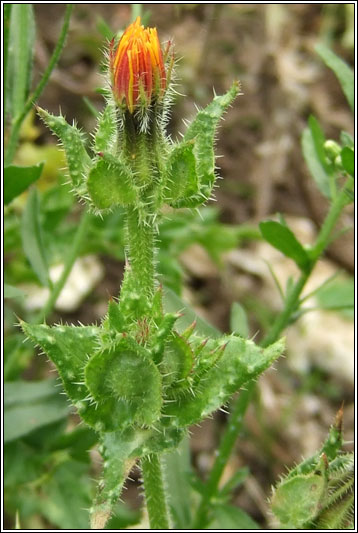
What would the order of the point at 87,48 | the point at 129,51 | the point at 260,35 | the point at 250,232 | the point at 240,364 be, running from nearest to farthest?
the point at 129,51
the point at 240,364
the point at 250,232
the point at 87,48
the point at 260,35

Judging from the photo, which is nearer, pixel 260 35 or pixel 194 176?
pixel 194 176

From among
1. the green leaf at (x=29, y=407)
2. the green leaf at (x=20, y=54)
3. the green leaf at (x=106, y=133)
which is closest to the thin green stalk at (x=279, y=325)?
the green leaf at (x=29, y=407)

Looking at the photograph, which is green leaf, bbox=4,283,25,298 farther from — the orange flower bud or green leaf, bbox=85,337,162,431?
the orange flower bud

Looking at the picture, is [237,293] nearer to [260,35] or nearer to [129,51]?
[260,35]

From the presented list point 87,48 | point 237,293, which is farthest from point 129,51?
point 87,48

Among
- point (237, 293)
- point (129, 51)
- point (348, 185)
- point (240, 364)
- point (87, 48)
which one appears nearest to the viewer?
point (129, 51)

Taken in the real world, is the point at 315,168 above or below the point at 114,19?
below

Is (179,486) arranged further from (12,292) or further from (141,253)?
(141,253)

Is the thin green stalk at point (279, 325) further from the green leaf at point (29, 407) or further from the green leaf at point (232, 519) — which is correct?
the green leaf at point (29, 407)
